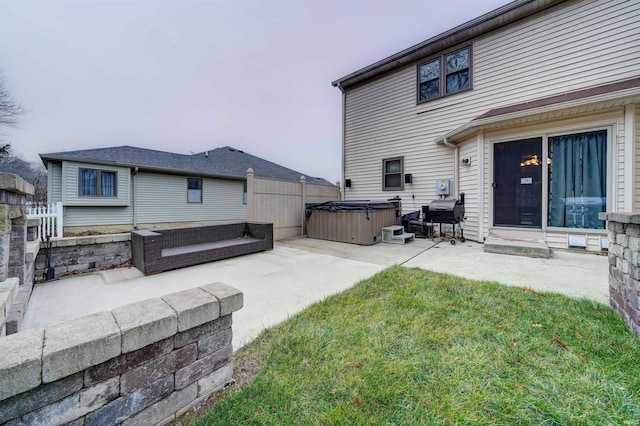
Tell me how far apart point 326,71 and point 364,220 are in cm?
789

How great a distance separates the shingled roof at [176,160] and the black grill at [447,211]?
796cm

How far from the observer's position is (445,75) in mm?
7441

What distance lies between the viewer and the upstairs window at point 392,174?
8352 millimetres

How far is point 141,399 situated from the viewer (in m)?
1.20

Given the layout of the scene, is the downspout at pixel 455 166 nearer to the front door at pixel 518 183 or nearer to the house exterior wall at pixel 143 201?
the front door at pixel 518 183

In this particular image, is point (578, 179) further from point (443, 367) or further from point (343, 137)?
point (343, 137)

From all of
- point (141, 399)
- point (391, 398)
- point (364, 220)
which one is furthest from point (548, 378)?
point (364, 220)

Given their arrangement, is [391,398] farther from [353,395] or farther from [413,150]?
[413,150]

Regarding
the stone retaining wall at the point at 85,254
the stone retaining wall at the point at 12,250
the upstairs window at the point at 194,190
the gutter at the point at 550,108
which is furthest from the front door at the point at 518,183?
the upstairs window at the point at 194,190

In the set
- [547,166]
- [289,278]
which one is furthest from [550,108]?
[289,278]

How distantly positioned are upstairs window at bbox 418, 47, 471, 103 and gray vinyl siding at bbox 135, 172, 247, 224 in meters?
10.3

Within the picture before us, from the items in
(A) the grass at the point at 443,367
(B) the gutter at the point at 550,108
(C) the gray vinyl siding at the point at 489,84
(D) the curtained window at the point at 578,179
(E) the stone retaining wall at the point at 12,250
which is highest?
(C) the gray vinyl siding at the point at 489,84

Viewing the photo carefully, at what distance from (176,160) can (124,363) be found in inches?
530

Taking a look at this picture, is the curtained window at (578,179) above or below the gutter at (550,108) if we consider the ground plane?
below
